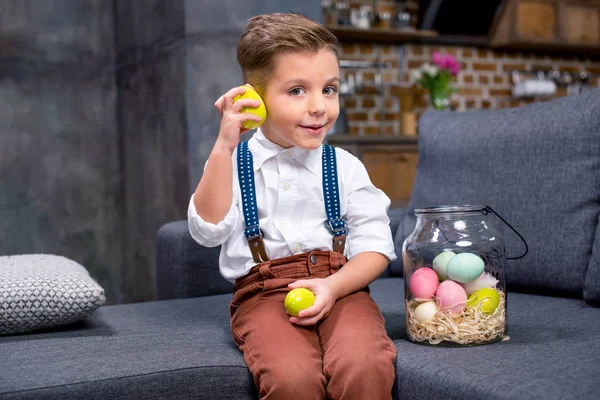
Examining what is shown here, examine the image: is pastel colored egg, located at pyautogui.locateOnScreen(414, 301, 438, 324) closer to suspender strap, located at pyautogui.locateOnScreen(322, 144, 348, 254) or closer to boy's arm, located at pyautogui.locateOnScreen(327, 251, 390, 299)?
boy's arm, located at pyautogui.locateOnScreen(327, 251, 390, 299)

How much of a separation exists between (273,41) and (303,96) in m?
0.13

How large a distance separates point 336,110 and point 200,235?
15.3 inches

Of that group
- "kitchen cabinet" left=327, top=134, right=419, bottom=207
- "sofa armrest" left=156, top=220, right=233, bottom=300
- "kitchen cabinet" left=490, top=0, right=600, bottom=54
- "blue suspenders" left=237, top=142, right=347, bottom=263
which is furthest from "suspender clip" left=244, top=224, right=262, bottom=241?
"kitchen cabinet" left=490, top=0, right=600, bottom=54

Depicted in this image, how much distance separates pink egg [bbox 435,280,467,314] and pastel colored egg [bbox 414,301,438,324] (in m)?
0.01

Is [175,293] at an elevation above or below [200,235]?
below

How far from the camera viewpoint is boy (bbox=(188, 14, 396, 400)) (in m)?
1.36

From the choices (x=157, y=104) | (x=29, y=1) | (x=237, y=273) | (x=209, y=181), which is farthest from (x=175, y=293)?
(x=29, y=1)

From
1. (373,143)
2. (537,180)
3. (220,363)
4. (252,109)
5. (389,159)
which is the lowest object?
(389,159)

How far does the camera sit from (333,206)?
165 cm

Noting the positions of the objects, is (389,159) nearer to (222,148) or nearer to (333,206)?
(333,206)

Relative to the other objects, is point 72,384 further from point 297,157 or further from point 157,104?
point 157,104

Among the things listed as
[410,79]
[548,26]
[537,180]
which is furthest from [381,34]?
[537,180]

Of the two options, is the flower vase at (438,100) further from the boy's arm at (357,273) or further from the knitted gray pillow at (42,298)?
the knitted gray pillow at (42,298)

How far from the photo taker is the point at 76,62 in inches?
149
